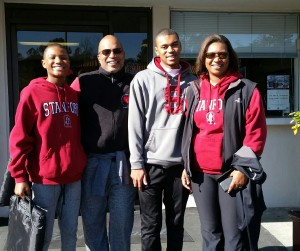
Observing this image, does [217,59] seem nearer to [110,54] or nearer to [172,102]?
[172,102]

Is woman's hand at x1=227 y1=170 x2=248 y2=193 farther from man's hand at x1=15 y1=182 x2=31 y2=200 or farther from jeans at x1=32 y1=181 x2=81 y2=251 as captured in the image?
man's hand at x1=15 y1=182 x2=31 y2=200

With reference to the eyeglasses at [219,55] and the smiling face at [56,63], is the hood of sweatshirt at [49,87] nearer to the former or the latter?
the smiling face at [56,63]

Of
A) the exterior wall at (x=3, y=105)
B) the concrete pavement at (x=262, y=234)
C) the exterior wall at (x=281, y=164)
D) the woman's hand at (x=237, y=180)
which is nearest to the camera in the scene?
the woman's hand at (x=237, y=180)

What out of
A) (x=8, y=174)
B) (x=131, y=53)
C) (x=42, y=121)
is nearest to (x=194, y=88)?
(x=42, y=121)

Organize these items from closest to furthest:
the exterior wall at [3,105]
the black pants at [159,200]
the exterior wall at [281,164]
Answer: the black pants at [159,200] → the exterior wall at [3,105] → the exterior wall at [281,164]

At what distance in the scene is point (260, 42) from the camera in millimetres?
5742

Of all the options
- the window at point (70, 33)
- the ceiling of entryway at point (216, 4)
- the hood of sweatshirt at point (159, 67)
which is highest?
the ceiling of entryway at point (216, 4)

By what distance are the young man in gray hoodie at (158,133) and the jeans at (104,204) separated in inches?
6.3

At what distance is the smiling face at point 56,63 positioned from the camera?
9.64ft

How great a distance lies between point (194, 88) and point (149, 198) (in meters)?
0.91

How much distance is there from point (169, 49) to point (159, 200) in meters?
1.17

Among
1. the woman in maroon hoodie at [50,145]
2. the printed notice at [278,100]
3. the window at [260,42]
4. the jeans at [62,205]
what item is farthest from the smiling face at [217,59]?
the printed notice at [278,100]

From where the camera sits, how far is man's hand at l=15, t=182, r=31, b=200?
9.30 feet

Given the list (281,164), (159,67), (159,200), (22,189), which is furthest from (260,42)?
(22,189)
